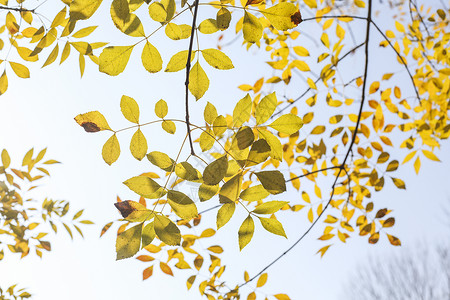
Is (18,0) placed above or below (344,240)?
above

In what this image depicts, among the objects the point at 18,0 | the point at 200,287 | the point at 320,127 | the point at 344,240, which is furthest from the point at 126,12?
the point at 344,240

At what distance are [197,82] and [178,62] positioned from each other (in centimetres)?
6

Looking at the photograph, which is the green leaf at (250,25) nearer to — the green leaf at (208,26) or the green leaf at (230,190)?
the green leaf at (208,26)

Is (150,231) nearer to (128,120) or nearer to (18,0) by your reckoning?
(128,120)

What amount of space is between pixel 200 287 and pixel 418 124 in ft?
4.17

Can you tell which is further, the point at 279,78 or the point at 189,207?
the point at 279,78

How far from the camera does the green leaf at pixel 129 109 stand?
644 mm

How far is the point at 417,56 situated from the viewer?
1891mm

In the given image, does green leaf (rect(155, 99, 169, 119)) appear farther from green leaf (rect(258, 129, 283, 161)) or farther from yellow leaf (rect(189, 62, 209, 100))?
green leaf (rect(258, 129, 283, 161))

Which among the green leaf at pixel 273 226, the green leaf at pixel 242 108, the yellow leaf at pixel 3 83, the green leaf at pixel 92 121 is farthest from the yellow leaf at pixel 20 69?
the green leaf at pixel 273 226

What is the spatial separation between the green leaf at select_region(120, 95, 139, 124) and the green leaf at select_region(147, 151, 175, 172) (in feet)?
0.23

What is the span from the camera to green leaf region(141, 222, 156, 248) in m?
0.57

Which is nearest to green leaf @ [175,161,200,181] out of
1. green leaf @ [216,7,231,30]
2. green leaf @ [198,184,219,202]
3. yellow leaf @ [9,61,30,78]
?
green leaf @ [198,184,219,202]

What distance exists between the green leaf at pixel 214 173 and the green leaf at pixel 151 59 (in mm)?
195
